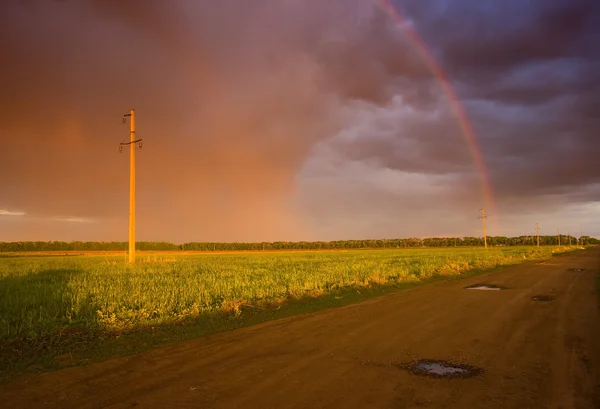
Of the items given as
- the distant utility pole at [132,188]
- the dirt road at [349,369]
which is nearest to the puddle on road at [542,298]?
the dirt road at [349,369]

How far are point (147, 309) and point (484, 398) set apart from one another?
1136 centimetres

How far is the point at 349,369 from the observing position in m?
7.75

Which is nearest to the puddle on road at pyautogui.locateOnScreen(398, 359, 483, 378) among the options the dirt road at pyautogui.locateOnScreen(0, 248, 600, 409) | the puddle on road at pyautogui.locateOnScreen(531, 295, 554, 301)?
the dirt road at pyautogui.locateOnScreen(0, 248, 600, 409)

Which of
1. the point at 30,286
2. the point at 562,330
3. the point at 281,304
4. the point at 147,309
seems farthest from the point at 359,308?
the point at 30,286

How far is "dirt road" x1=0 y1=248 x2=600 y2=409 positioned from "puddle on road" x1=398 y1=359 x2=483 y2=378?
266mm

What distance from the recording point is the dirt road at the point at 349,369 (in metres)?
6.25

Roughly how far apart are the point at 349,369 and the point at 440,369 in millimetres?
1766

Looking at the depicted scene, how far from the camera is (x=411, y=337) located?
10492 mm

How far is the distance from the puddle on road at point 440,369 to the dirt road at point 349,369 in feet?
0.87

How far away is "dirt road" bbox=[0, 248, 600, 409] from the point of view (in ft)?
20.5

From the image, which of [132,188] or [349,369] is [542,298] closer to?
[349,369]

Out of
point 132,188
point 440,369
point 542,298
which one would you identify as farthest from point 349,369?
point 132,188

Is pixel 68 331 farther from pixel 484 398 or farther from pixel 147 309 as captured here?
pixel 484 398

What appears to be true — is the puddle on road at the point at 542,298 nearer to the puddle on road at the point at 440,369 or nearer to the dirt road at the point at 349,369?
the dirt road at the point at 349,369
